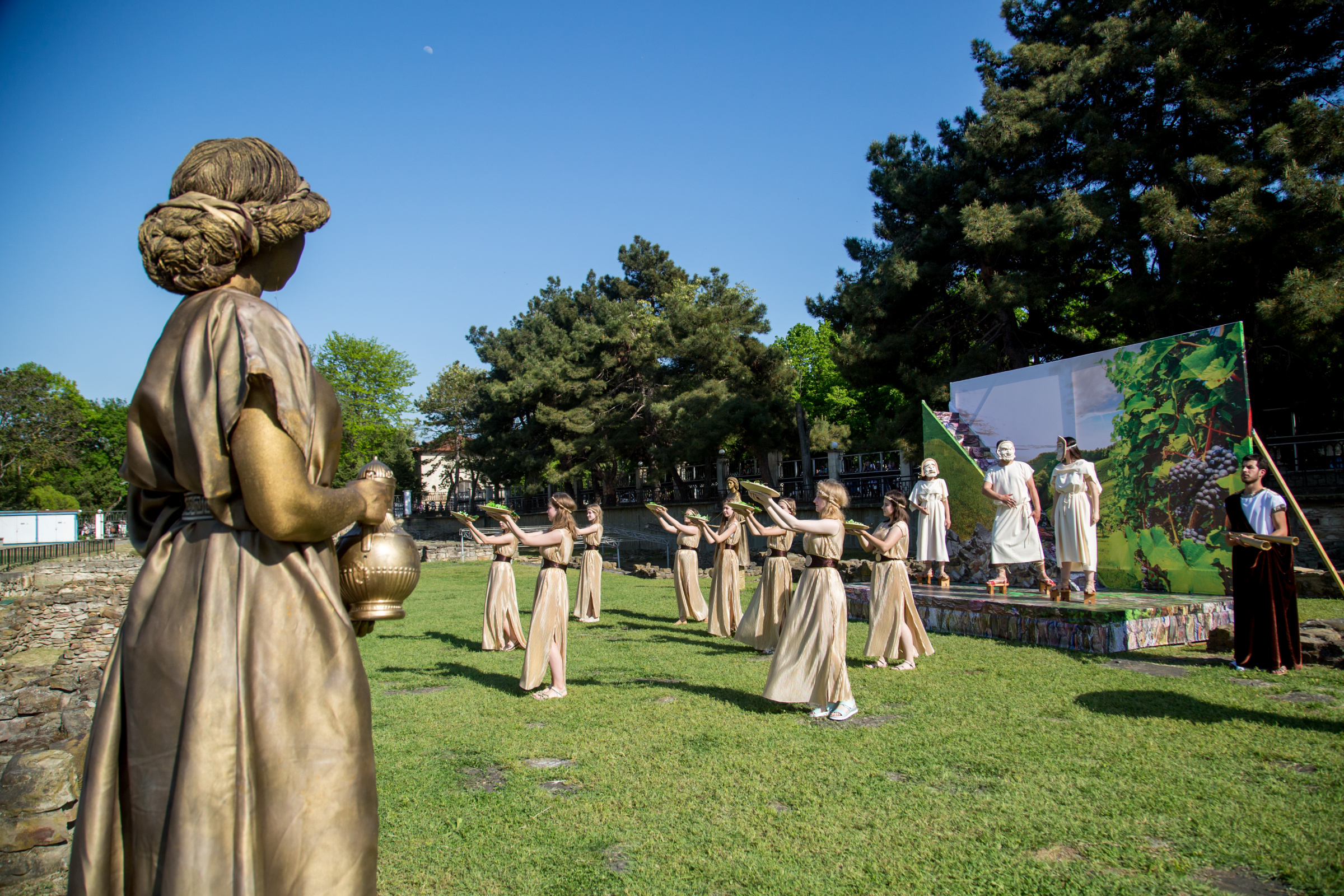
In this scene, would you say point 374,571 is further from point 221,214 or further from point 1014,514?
point 1014,514

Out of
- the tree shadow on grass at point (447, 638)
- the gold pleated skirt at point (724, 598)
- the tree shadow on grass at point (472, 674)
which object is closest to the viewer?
the tree shadow on grass at point (472, 674)

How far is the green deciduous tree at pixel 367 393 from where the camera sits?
51531 millimetres

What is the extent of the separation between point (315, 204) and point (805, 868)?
3.59 metres

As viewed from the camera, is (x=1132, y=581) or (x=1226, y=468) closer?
(x=1226, y=468)

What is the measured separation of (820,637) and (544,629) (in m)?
2.65

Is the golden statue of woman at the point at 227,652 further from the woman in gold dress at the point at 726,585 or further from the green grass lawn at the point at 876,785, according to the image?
the woman in gold dress at the point at 726,585

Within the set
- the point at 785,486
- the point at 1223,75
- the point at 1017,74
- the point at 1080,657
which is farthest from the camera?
the point at 785,486

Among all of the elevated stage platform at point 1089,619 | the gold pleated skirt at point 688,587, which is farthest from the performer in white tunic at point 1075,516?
the gold pleated skirt at point 688,587

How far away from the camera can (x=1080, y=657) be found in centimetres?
920

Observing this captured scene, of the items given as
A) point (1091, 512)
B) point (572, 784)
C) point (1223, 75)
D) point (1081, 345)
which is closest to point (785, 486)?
point (1081, 345)

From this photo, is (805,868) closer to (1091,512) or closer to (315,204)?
(315,204)

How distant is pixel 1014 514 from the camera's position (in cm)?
1242

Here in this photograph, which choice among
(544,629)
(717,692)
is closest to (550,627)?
(544,629)

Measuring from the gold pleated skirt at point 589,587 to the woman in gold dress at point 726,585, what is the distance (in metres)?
2.67
